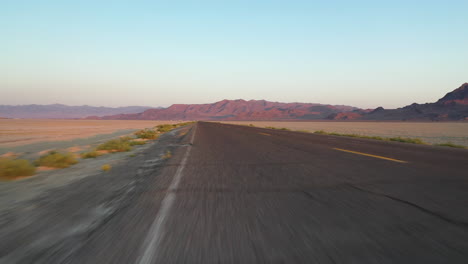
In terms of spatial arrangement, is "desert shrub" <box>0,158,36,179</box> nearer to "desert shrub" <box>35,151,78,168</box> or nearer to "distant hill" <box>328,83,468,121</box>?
"desert shrub" <box>35,151,78,168</box>

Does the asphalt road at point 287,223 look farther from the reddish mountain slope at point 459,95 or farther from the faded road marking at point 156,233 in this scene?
the reddish mountain slope at point 459,95

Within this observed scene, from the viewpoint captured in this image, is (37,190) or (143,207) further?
(37,190)

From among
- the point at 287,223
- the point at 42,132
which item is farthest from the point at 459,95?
the point at 287,223

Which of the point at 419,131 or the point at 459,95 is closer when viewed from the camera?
the point at 419,131

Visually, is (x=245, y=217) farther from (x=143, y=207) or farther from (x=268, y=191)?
(x=143, y=207)

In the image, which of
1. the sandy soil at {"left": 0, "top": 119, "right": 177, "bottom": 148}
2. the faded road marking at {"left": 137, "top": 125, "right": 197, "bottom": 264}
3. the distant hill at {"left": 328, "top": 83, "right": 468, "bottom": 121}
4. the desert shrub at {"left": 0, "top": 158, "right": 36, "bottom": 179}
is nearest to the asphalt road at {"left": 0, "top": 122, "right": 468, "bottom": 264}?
the faded road marking at {"left": 137, "top": 125, "right": 197, "bottom": 264}

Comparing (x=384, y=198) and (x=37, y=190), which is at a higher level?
(x=384, y=198)

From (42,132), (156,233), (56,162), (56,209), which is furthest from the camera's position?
(42,132)

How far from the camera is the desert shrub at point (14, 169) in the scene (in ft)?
16.5

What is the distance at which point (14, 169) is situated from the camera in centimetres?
510

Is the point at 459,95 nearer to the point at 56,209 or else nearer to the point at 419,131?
the point at 419,131

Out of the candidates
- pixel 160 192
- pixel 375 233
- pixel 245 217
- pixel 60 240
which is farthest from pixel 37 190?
pixel 375 233

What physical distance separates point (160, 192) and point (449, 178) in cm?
448

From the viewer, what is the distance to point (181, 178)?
4.53m
